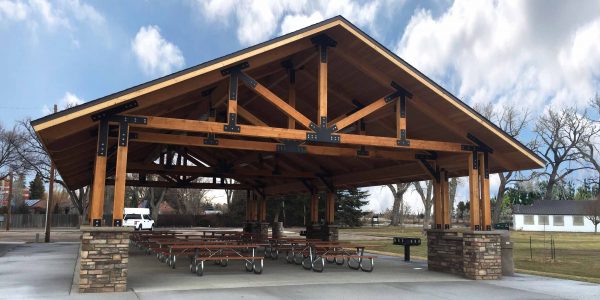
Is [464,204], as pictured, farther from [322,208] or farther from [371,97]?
[371,97]

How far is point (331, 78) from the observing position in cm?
1182

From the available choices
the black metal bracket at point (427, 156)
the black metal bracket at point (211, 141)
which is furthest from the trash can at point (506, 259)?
the black metal bracket at point (211, 141)

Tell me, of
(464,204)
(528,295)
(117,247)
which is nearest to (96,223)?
(117,247)

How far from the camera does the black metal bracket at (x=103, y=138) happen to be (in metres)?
8.69

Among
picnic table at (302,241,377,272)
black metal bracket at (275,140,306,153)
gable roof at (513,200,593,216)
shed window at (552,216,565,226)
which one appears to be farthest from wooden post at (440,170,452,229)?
shed window at (552,216,565,226)

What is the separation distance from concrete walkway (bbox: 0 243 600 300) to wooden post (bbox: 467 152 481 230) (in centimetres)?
130

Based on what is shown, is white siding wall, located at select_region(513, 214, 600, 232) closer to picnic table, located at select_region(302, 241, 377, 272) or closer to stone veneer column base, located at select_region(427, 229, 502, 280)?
stone veneer column base, located at select_region(427, 229, 502, 280)

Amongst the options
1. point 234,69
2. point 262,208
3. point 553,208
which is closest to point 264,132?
point 234,69

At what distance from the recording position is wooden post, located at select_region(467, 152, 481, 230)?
36.3 ft

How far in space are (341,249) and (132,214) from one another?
28269 mm

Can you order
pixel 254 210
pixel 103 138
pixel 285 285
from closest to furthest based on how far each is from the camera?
pixel 103 138, pixel 285 285, pixel 254 210

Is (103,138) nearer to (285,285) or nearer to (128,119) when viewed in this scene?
(128,119)

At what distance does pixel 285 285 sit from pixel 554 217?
57.9 meters

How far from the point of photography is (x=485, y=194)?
11164mm
